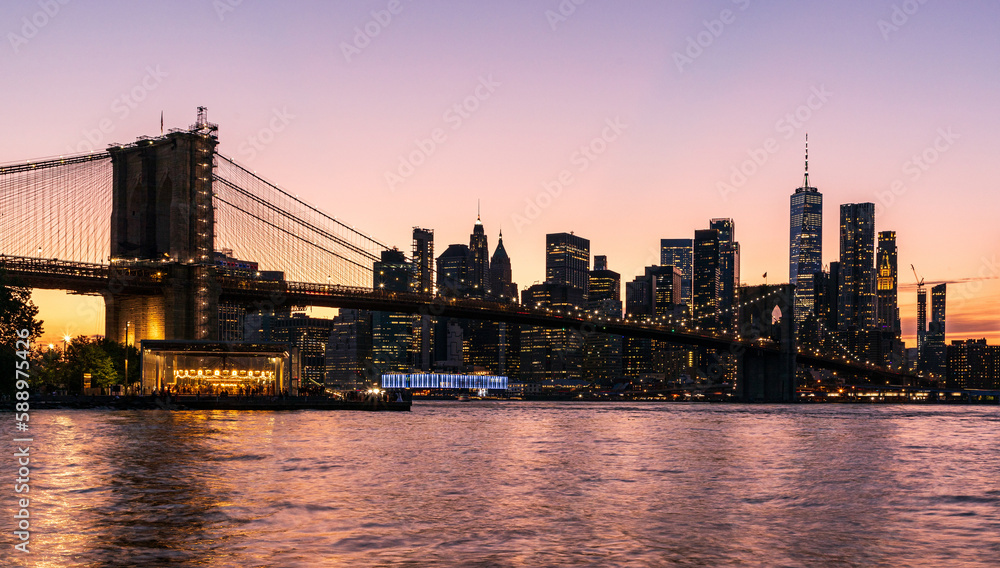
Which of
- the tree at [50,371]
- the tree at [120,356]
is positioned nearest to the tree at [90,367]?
the tree at [120,356]

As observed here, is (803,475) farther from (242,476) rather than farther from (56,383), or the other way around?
(56,383)

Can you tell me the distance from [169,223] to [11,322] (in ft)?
59.5

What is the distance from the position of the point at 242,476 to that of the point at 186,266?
186 feet

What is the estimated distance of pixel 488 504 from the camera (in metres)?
24.9

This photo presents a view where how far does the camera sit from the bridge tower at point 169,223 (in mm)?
83188

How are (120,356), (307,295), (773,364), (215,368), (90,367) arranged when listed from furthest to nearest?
(773,364) → (307,295) → (120,356) → (215,368) → (90,367)

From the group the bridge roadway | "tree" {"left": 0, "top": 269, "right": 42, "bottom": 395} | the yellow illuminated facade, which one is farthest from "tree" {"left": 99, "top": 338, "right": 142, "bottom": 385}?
"tree" {"left": 0, "top": 269, "right": 42, "bottom": 395}

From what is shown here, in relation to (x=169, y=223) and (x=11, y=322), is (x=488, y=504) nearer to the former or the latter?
(x=11, y=322)

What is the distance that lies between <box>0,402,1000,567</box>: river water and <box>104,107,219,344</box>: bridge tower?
35393 millimetres

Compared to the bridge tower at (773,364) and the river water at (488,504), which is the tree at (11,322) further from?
the bridge tower at (773,364)

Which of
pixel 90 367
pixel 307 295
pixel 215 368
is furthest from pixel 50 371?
pixel 307 295

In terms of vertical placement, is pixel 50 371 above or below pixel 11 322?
below

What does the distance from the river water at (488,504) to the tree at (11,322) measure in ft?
63.6

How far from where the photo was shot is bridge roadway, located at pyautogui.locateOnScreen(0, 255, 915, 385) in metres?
76.5
